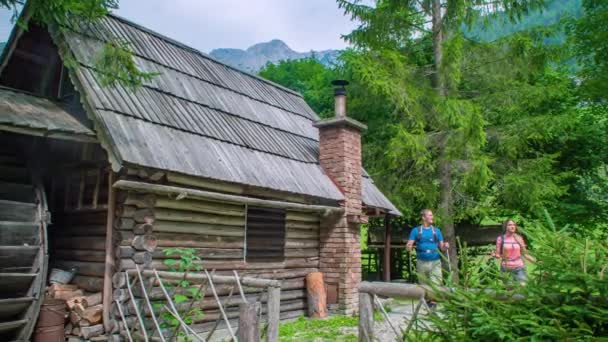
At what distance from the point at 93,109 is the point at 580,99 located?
18.3 m

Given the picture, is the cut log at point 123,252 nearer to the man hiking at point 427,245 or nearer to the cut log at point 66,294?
the cut log at point 66,294

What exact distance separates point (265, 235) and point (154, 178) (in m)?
3.04

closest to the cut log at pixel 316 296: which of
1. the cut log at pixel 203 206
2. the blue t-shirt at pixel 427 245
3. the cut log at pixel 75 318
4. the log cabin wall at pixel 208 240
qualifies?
the log cabin wall at pixel 208 240

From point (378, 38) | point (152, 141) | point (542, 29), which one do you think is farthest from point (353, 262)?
point (542, 29)

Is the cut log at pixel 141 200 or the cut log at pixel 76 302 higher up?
the cut log at pixel 141 200

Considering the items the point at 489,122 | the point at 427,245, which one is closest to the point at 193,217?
the point at 427,245

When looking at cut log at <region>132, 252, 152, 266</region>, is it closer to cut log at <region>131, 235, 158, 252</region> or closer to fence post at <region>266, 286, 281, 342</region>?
cut log at <region>131, 235, 158, 252</region>

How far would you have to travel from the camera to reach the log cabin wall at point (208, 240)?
272 inches

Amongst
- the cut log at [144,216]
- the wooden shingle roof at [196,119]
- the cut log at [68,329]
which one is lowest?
the cut log at [68,329]

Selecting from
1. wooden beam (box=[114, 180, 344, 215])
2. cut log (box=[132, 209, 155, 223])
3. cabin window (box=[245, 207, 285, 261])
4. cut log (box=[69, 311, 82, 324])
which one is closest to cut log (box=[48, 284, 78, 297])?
cut log (box=[69, 311, 82, 324])

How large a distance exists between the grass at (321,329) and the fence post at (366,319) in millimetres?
3862

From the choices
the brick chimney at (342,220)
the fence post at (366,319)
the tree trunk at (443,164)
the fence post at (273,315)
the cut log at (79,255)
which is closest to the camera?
the fence post at (366,319)

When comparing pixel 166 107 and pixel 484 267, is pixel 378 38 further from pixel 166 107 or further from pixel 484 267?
pixel 484 267

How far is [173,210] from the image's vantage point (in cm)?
768
